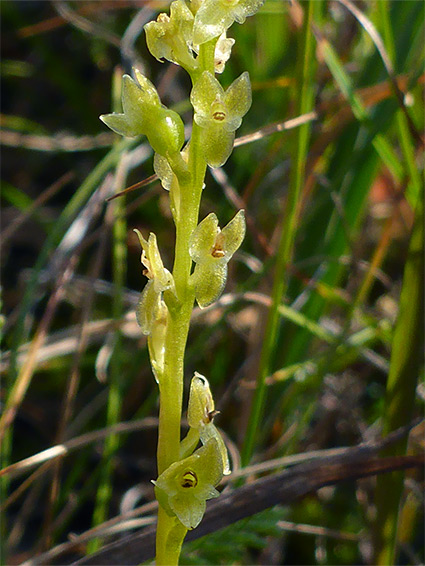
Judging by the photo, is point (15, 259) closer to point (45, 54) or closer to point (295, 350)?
point (45, 54)

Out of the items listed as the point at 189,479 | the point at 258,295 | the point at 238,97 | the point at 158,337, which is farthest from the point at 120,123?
the point at 258,295

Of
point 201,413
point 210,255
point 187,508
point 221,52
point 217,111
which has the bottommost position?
point 187,508

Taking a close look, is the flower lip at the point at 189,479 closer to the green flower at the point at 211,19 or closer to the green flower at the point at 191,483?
the green flower at the point at 191,483

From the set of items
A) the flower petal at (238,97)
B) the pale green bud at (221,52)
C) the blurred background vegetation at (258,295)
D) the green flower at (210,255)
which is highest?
the blurred background vegetation at (258,295)

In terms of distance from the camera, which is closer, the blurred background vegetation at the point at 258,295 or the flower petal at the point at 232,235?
the flower petal at the point at 232,235

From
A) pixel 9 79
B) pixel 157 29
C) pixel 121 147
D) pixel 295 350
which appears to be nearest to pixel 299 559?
pixel 295 350

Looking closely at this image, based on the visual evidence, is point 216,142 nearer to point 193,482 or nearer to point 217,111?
point 217,111

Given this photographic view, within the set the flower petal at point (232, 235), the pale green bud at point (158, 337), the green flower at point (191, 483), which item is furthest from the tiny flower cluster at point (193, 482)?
the flower petal at point (232, 235)
